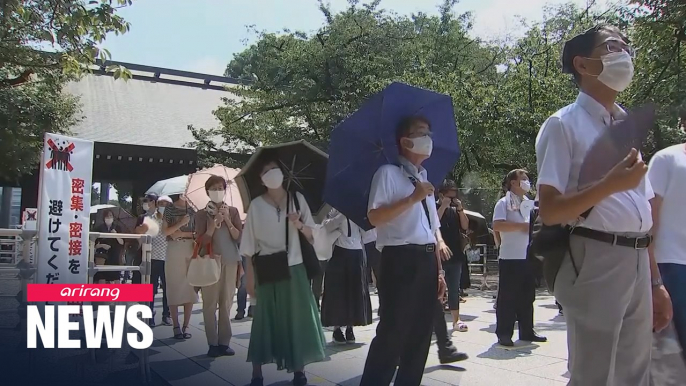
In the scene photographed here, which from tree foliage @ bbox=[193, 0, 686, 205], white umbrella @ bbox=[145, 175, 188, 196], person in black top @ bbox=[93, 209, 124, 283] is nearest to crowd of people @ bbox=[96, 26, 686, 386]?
person in black top @ bbox=[93, 209, 124, 283]

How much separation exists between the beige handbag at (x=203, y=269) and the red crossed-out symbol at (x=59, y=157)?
1532 mm

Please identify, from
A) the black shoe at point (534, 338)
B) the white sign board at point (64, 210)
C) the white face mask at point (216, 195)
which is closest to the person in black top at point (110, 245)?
the white sign board at point (64, 210)

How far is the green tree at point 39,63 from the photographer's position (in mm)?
6260

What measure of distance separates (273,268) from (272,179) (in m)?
0.70

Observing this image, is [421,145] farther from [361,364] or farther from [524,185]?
[524,185]

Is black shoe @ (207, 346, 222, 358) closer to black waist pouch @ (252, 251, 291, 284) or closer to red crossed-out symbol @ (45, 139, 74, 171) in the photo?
black waist pouch @ (252, 251, 291, 284)

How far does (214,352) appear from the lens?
582 centimetres

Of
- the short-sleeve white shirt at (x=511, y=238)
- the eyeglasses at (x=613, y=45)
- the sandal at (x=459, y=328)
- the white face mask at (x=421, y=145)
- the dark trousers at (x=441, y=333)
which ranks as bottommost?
the sandal at (x=459, y=328)

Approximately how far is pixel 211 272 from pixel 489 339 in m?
3.08

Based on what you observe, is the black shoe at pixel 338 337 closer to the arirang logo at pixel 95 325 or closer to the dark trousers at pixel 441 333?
the dark trousers at pixel 441 333

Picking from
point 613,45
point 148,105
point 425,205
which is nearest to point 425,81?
point 425,205

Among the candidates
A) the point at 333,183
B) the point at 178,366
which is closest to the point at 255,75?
the point at 178,366

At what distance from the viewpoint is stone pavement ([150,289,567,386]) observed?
4789mm

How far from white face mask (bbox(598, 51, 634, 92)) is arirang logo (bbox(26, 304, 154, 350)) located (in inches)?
151
